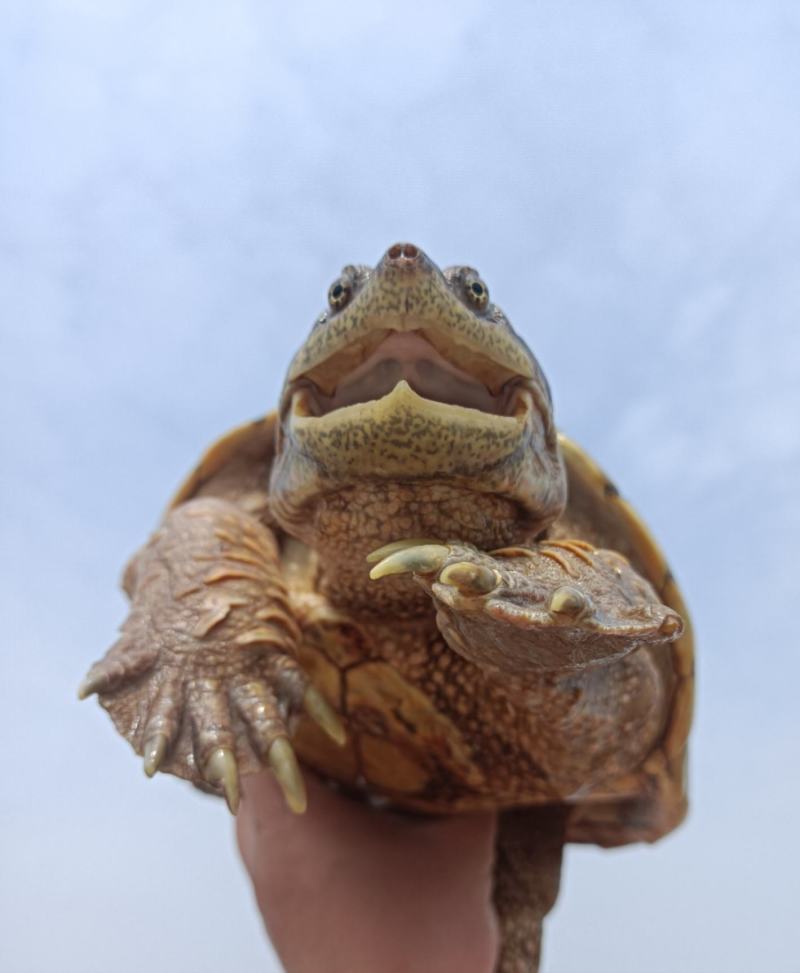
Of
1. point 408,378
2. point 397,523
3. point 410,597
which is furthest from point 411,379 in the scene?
point 410,597

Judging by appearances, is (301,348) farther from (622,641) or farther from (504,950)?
(504,950)

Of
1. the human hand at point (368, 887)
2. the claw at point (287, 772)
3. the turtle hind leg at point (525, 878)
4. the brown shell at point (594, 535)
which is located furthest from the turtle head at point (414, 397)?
the turtle hind leg at point (525, 878)

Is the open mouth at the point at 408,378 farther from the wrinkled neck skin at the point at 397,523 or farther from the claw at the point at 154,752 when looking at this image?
the claw at the point at 154,752

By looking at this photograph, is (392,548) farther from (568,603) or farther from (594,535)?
(594,535)

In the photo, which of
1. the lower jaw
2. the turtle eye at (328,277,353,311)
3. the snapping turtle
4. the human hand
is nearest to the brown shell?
the snapping turtle

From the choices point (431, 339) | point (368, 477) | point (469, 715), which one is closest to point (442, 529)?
point (368, 477)
